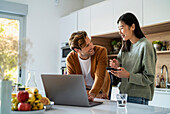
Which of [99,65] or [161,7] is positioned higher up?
[161,7]

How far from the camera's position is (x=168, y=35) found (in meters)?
3.39

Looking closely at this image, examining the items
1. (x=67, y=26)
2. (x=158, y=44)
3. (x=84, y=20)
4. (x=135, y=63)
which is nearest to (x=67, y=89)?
(x=135, y=63)

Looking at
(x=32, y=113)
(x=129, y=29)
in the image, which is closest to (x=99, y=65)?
(x=129, y=29)

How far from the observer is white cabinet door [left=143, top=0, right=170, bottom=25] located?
291 cm

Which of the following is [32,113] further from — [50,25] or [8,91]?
[50,25]

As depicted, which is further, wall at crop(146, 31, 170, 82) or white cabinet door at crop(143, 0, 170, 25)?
wall at crop(146, 31, 170, 82)

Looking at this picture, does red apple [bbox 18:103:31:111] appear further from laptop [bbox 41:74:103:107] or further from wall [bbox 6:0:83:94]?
wall [bbox 6:0:83:94]

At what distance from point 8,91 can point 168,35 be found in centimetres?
288

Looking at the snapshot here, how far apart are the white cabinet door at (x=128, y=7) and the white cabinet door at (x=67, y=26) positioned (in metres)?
1.11

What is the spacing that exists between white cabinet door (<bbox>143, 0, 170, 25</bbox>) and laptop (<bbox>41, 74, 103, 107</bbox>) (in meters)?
1.89

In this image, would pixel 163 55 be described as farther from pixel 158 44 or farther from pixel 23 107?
pixel 23 107

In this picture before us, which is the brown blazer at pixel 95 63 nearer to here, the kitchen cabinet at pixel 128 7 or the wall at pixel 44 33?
the kitchen cabinet at pixel 128 7

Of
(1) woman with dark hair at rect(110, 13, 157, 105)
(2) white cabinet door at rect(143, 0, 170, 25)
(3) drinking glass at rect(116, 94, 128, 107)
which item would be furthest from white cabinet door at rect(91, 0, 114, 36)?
(3) drinking glass at rect(116, 94, 128, 107)

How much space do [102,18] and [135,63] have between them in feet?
7.05
